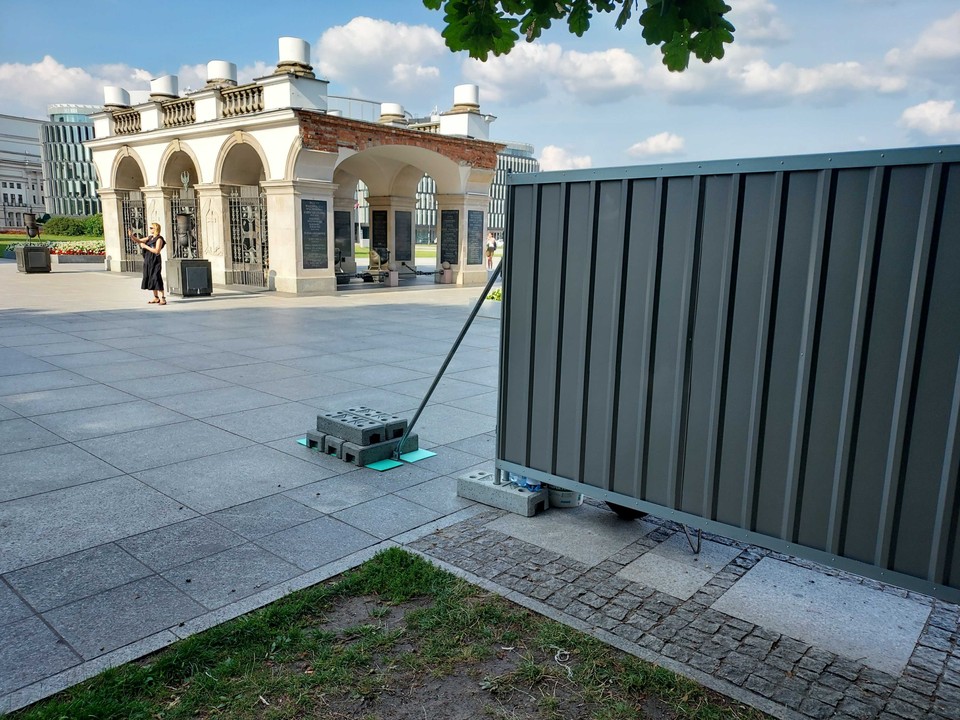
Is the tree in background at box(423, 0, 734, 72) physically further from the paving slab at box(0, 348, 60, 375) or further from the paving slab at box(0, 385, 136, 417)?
the paving slab at box(0, 348, 60, 375)

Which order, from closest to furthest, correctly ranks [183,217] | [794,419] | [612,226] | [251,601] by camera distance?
[794,419], [251,601], [612,226], [183,217]

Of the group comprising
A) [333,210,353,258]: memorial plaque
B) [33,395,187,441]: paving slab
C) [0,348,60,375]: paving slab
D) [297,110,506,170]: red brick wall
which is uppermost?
[297,110,506,170]: red brick wall

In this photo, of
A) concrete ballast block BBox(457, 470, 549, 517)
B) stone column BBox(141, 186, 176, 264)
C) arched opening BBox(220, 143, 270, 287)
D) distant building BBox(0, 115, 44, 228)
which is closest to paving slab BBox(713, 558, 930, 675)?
concrete ballast block BBox(457, 470, 549, 517)

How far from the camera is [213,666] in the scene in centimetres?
322

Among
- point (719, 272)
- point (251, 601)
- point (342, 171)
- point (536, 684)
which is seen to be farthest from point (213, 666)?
point (342, 171)

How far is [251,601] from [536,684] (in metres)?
1.55

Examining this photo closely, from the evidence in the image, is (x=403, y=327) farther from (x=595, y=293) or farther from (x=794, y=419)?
(x=794, y=419)

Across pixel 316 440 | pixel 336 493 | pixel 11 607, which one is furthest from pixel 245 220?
pixel 11 607

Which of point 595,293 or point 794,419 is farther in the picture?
point 595,293

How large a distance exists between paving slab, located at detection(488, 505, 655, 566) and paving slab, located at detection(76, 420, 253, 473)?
2.85 metres

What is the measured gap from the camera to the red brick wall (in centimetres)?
1967

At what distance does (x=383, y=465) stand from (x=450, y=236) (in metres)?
21.0

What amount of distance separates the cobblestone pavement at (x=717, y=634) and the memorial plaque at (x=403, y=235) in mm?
25225

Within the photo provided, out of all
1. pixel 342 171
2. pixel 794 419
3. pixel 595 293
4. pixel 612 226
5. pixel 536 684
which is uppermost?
pixel 342 171
